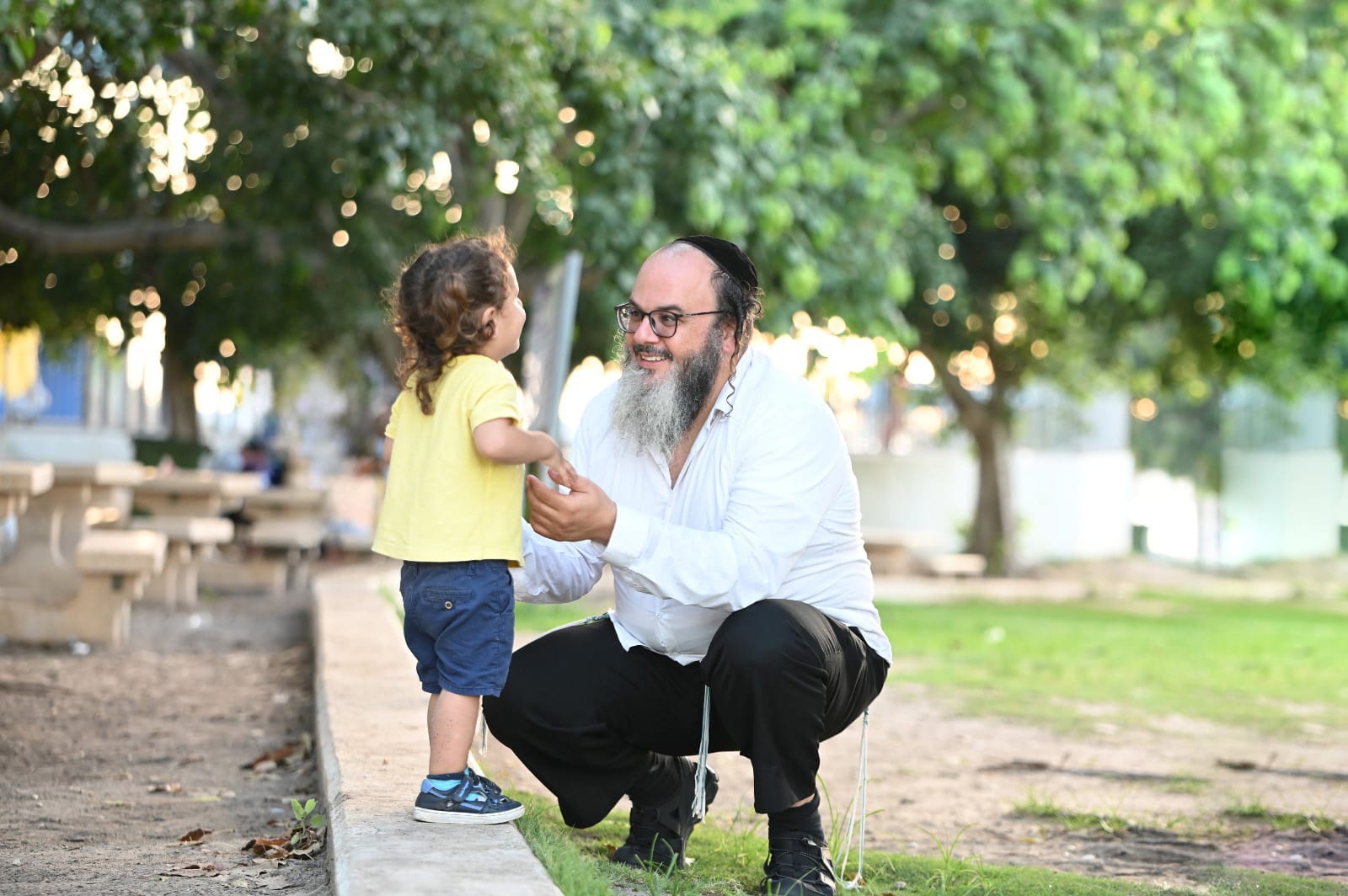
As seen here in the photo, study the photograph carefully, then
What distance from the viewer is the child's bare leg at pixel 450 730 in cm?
344

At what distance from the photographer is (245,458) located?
17766 mm

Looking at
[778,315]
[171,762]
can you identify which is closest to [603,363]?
[778,315]

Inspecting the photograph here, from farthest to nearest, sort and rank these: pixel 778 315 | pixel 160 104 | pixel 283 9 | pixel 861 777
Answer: pixel 778 315
pixel 160 104
pixel 283 9
pixel 861 777

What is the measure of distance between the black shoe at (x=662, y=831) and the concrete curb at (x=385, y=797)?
470 millimetres

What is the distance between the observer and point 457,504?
3434 mm

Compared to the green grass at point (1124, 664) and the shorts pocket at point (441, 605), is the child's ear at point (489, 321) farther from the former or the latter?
the green grass at point (1124, 664)

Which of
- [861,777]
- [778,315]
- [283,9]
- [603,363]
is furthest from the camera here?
[603,363]

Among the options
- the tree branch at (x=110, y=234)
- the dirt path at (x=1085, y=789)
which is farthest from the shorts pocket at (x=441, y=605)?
the tree branch at (x=110, y=234)

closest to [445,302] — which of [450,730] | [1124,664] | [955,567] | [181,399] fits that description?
[450,730]

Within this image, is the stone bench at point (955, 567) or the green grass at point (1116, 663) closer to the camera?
the green grass at point (1116, 663)

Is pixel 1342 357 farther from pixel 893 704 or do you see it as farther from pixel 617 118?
pixel 893 704

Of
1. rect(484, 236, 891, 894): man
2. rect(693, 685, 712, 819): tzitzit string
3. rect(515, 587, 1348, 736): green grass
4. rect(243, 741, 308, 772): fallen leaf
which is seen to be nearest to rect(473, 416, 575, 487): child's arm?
rect(484, 236, 891, 894): man

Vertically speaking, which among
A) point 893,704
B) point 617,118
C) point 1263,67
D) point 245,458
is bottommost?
point 893,704

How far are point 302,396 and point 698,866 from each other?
92.8 feet
